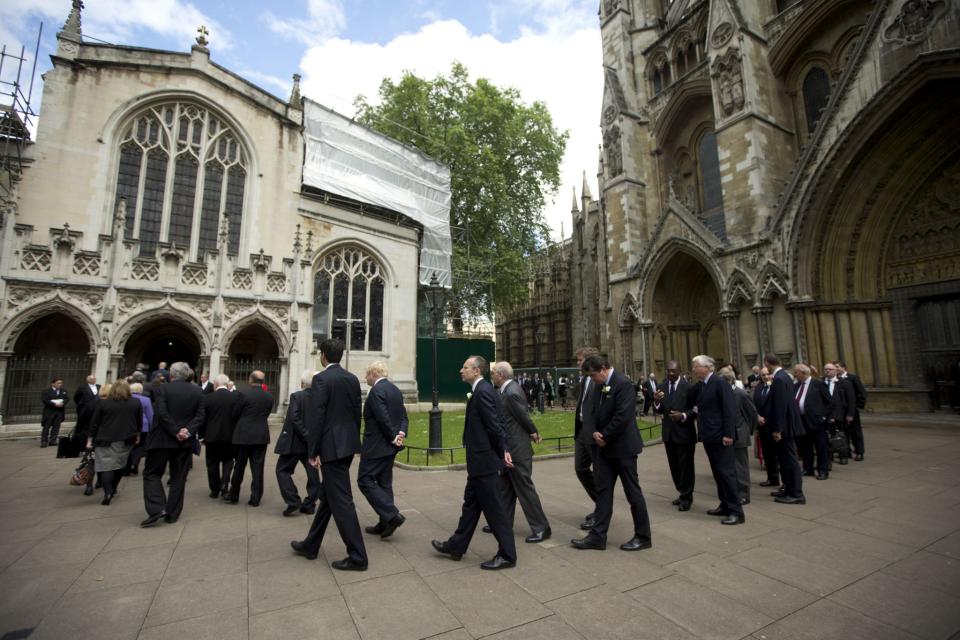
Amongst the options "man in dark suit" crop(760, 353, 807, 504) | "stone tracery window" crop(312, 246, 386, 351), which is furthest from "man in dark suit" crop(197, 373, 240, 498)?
"stone tracery window" crop(312, 246, 386, 351)

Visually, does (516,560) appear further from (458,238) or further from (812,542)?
(458,238)

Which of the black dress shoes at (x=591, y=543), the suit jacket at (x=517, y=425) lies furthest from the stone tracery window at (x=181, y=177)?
the black dress shoes at (x=591, y=543)

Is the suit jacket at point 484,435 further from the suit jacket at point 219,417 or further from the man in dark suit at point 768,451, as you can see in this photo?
the man in dark suit at point 768,451

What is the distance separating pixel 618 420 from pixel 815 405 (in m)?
4.49

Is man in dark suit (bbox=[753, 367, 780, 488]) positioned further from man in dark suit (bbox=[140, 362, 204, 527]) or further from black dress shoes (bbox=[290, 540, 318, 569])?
man in dark suit (bbox=[140, 362, 204, 527])

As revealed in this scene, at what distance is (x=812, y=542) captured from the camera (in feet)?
14.1

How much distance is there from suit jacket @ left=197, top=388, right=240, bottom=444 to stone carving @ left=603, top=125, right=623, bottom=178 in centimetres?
1984

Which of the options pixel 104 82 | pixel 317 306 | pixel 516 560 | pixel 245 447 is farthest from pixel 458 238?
pixel 516 560

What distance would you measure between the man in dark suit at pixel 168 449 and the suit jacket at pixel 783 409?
7.26 meters

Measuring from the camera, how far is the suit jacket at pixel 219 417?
19.9ft

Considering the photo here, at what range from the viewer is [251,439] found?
594 cm

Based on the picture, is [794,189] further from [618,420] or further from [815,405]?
[618,420]

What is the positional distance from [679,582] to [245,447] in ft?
17.5

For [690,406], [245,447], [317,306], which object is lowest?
[245,447]
